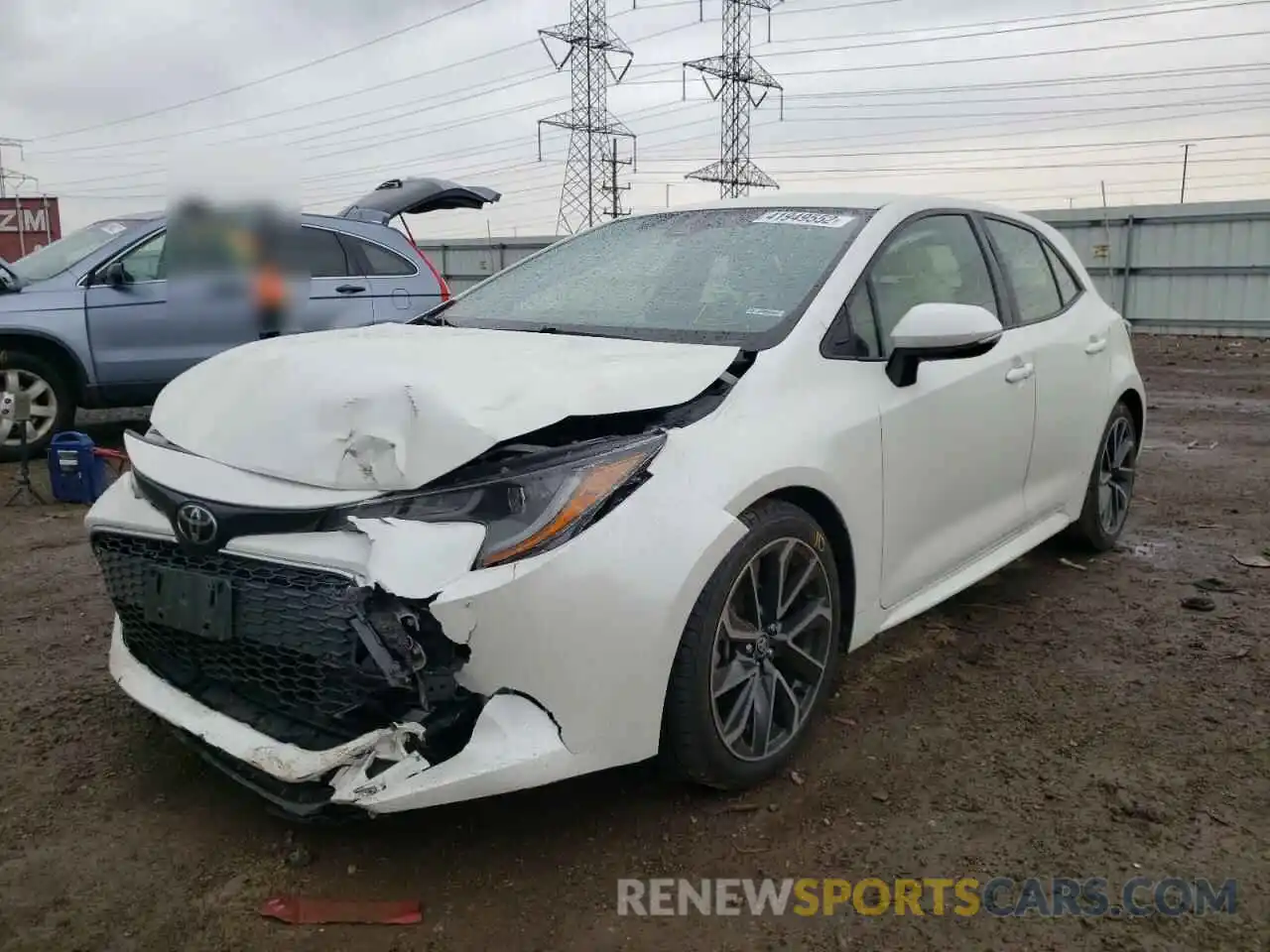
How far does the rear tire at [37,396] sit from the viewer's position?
6770 millimetres

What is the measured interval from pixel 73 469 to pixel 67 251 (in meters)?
2.32

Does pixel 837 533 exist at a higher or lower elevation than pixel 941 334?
lower

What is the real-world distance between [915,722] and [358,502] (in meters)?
1.82

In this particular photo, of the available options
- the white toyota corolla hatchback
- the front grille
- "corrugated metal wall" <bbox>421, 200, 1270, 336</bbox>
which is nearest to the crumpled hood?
the white toyota corolla hatchback

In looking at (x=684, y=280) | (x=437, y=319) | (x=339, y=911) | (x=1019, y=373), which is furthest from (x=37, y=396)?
(x=1019, y=373)

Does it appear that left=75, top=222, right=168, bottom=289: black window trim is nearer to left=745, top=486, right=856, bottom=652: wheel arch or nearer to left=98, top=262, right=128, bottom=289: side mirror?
left=98, top=262, right=128, bottom=289: side mirror

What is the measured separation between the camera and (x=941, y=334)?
2.96m

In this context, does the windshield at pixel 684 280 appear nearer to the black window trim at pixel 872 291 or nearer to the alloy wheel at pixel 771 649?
the black window trim at pixel 872 291

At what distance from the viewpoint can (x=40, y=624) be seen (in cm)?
390

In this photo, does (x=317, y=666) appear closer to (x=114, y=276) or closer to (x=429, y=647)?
(x=429, y=647)

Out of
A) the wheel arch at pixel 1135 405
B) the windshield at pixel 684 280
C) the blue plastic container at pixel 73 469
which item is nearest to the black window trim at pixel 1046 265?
the wheel arch at pixel 1135 405

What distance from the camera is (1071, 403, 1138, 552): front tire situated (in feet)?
15.0

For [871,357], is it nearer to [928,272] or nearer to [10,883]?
[928,272]

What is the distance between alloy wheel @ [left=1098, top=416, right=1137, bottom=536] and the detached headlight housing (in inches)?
120
